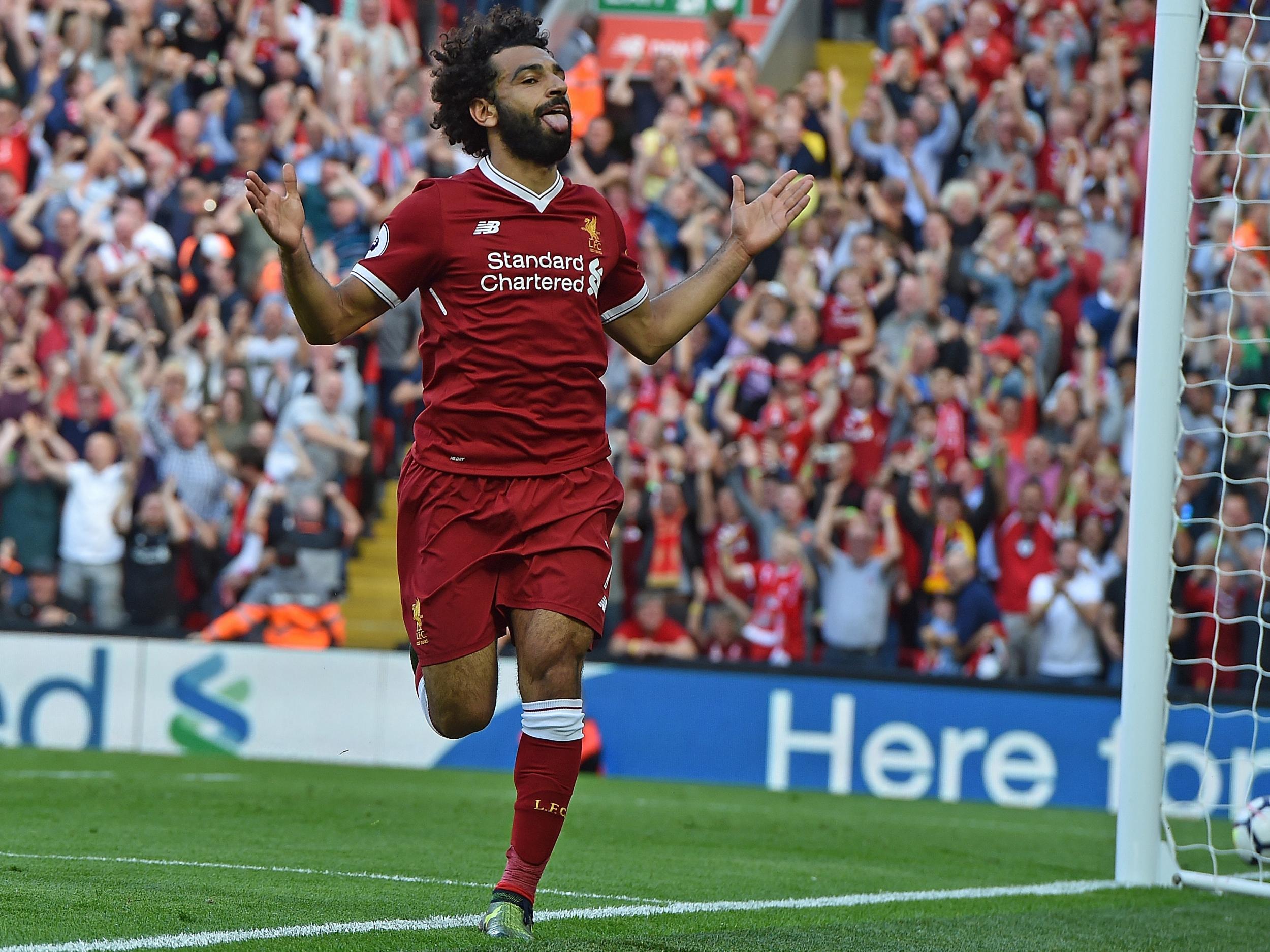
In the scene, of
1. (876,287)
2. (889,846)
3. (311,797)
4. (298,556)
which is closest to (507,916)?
(889,846)

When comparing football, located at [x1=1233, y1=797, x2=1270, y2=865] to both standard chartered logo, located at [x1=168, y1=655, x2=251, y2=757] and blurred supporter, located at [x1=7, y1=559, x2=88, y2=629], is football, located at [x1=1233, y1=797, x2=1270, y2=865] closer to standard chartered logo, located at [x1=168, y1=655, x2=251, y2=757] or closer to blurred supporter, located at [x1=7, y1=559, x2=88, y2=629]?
standard chartered logo, located at [x1=168, y1=655, x2=251, y2=757]

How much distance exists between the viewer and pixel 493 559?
16.6 feet

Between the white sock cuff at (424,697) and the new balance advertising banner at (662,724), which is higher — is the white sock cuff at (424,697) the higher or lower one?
the higher one

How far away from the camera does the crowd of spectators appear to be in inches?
523

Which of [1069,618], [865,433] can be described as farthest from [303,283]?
[865,433]

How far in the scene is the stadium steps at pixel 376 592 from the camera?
47.6ft

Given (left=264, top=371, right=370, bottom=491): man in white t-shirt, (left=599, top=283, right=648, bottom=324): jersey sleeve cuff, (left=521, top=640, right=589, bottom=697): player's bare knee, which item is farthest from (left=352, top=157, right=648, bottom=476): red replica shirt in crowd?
(left=264, top=371, right=370, bottom=491): man in white t-shirt

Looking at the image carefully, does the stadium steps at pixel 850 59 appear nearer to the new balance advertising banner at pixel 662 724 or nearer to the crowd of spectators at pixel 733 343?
the crowd of spectators at pixel 733 343

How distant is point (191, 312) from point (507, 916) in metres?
11.5

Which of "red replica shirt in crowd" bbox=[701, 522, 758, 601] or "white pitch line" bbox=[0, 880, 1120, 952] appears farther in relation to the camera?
"red replica shirt in crowd" bbox=[701, 522, 758, 601]

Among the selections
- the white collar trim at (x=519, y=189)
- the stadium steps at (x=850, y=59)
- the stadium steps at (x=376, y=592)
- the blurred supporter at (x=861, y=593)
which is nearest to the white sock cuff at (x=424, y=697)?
the white collar trim at (x=519, y=189)

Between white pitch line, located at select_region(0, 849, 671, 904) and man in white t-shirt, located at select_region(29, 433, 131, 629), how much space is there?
7.93 meters

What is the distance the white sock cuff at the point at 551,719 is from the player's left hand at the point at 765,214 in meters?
1.49

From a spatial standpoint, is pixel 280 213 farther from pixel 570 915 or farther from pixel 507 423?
pixel 570 915
